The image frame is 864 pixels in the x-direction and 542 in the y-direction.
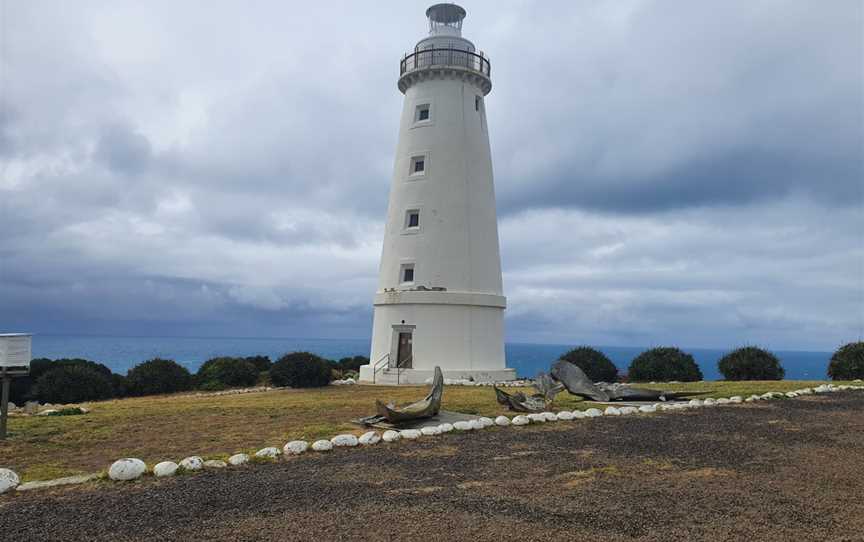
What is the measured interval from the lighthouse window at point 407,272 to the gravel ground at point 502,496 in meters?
17.3

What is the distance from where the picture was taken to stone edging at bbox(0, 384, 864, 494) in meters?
8.48

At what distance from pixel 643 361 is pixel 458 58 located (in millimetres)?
16447

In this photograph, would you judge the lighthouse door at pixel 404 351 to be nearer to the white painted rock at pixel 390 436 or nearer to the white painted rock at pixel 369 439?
the white painted rock at pixel 390 436

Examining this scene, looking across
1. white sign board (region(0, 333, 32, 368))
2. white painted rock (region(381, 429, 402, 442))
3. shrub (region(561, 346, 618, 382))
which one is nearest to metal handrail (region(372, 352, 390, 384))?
shrub (region(561, 346, 618, 382))

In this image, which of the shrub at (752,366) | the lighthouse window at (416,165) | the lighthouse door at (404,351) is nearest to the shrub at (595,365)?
the shrub at (752,366)

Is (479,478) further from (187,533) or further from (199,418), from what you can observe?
(199,418)

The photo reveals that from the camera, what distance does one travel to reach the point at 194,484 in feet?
27.1

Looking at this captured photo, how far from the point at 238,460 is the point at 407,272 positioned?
63.3ft

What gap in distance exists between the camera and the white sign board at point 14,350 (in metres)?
11.6

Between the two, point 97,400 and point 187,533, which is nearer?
point 187,533

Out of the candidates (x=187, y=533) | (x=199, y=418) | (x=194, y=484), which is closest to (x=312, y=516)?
(x=187, y=533)

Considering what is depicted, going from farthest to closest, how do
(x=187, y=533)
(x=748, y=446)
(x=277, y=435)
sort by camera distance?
(x=277, y=435) → (x=748, y=446) → (x=187, y=533)

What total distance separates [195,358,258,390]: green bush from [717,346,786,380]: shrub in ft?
70.8

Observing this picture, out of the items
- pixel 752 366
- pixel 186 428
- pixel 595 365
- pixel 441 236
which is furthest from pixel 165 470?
pixel 752 366
